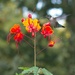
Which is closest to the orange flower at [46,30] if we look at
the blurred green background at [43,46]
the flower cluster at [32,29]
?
the flower cluster at [32,29]

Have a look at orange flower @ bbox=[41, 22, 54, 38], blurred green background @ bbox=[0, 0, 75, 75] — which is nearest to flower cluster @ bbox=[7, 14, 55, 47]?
orange flower @ bbox=[41, 22, 54, 38]

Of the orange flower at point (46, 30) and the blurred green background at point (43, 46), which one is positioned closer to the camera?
the orange flower at point (46, 30)

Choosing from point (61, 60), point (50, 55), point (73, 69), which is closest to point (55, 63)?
point (50, 55)

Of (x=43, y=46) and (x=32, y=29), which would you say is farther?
(x=43, y=46)

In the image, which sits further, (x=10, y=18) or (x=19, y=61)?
(x=10, y=18)

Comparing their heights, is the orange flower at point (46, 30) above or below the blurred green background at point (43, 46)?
above

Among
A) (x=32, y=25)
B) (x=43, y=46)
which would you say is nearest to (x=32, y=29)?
(x=32, y=25)

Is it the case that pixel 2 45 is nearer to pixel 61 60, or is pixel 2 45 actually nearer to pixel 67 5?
pixel 61 60

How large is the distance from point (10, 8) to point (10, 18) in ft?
2.54

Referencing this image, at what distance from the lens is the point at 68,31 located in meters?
7.64

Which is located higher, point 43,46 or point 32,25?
point 32,25

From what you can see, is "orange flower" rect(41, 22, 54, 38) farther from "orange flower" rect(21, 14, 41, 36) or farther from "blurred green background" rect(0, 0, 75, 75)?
"blurred green background" rect(0, 0, 75, 75)

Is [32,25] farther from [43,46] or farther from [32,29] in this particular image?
Answer: [43,46]

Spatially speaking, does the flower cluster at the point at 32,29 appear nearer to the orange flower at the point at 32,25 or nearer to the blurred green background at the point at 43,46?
the orange flower at the point at 32,25
